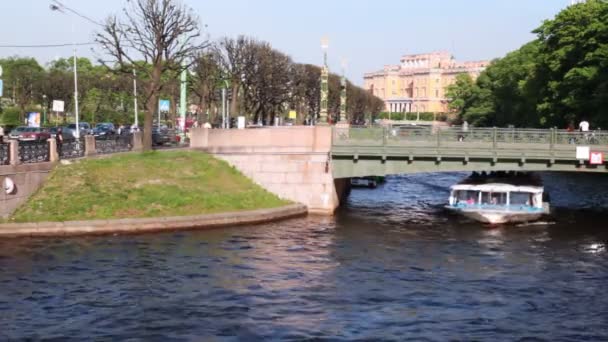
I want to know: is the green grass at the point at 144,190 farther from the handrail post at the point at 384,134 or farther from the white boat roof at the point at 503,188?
the white boat roof at the point at 503,188

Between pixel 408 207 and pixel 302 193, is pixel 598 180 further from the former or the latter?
pixel 302 193

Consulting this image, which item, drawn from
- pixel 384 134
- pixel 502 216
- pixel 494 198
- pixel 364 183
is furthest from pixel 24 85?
pixel 502 216

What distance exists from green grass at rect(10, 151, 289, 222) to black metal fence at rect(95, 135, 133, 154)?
1.55 metres

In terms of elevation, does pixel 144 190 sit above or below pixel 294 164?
below

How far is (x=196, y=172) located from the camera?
4728cm

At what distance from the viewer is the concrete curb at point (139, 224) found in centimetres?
3656

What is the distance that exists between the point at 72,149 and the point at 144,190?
5.74 metres

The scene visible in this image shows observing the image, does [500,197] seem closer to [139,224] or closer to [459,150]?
[459,150]

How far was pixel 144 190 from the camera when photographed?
140ft

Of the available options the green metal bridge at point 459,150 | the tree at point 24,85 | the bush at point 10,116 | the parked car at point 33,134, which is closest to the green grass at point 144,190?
the green metal bridge at point 459,150

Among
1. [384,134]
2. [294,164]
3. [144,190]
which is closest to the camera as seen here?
[144,190]

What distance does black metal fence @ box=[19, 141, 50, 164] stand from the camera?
131ft

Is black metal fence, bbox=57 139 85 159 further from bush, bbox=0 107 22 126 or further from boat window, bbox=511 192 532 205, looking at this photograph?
bush, bbox=0 107 22 126

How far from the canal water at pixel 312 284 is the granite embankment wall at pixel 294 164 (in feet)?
12.7
